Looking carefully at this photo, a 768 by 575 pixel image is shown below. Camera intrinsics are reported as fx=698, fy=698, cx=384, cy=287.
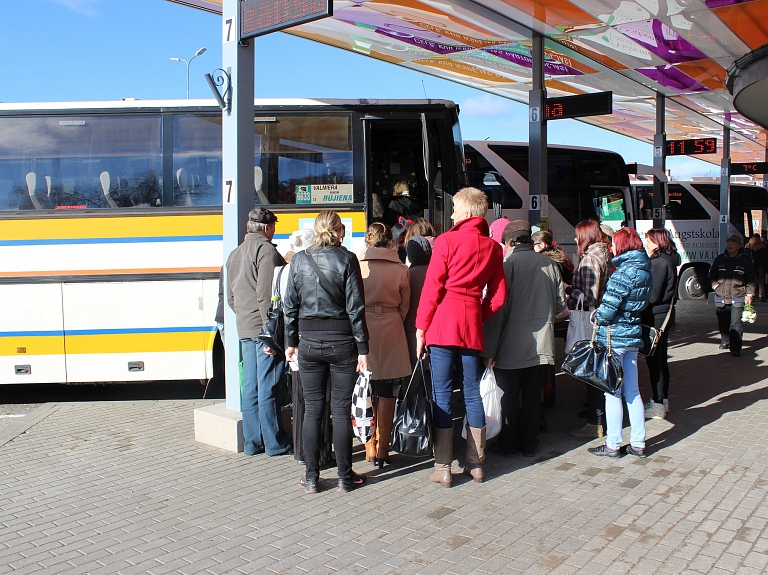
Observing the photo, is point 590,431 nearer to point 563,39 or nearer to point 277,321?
point 277,321

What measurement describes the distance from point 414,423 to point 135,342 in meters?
4.14

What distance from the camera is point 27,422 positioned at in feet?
23.7

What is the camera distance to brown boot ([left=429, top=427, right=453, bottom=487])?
518cm

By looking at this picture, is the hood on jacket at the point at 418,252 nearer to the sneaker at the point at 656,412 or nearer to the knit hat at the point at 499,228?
the knit hat at the point at 499,228

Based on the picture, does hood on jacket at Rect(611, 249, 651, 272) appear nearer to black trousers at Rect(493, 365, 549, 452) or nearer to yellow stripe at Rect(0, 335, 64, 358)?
black trousers at Rect(493, 365, 549, 452)

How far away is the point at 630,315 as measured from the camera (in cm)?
568

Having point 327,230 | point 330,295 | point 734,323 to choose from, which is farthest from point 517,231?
point 734,323

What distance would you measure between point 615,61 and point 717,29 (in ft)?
9.23

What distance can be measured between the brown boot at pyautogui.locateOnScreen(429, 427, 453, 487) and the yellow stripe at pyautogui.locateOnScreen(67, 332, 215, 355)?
3702 millimetres

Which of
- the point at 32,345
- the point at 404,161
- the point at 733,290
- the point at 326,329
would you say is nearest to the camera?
the point at 326,329

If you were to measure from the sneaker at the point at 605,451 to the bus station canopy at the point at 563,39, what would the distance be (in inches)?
274

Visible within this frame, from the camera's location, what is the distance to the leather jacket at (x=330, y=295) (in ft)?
15.9

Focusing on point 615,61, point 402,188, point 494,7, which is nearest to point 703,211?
point 615,61

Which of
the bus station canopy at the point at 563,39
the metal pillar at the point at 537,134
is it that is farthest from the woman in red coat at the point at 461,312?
the metal pillar at the point at 537,134
